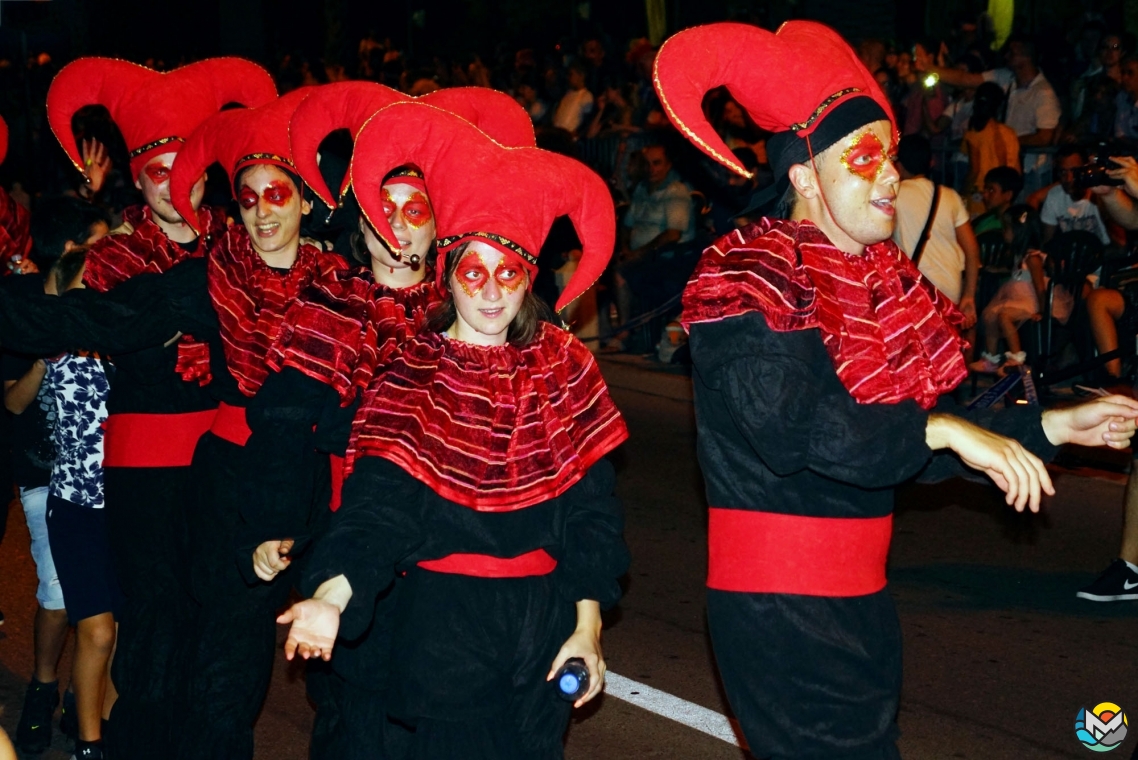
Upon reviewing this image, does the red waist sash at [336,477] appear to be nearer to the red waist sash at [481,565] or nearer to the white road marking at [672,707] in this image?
the red waist sash at [481,565]

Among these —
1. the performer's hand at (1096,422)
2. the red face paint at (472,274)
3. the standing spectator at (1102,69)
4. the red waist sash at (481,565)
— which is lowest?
the red waist sash at (481,565)

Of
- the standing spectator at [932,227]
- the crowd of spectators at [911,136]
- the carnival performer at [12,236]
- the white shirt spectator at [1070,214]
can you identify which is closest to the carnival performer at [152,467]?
the carnival performer at [12,236]

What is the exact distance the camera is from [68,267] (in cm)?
574

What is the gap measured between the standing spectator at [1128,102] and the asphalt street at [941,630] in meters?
3.47

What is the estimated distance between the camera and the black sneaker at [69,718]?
19.4ft

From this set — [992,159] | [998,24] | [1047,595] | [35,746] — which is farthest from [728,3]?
[35,746]

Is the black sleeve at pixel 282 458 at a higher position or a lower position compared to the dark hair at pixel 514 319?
lower

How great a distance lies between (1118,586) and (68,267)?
494 cm

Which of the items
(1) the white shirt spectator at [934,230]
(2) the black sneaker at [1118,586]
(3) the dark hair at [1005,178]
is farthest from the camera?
(3) the dark hair at [1005,178]

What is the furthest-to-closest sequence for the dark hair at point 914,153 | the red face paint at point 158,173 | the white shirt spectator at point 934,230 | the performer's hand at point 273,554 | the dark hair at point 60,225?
the dark hair at point 914,153, the white shirt spectator at point 934,230, the dark hair at point 60,225, the red face paint at point 158,173, the performer's hand at point 273,554

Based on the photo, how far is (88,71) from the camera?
19.8 feet

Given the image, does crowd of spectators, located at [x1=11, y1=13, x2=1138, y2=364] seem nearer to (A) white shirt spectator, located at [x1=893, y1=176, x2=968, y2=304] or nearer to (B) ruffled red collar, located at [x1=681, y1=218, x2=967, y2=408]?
(A) white shirt spectator, located at [x1=893, y1=176, x2=968, y2=304]

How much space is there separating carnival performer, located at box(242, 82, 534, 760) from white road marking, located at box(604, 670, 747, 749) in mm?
1785

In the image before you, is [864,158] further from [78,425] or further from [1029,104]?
[1029,104]
